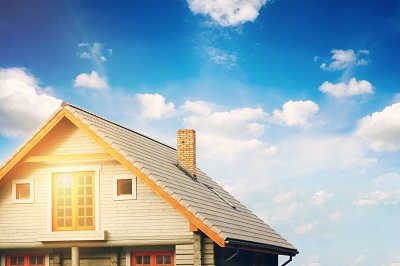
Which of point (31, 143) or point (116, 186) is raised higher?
point (31, 143)

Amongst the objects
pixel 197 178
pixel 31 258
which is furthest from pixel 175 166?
pixel 31 258

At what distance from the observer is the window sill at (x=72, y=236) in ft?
67.8

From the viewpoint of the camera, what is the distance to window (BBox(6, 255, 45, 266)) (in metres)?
21.9

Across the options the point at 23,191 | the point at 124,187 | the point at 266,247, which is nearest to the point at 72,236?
the point at 124,187

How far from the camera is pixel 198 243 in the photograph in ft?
64.4

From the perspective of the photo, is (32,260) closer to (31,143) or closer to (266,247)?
(31,143)

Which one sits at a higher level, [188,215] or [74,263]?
[188,215]

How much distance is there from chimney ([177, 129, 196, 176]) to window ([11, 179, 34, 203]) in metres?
5.92

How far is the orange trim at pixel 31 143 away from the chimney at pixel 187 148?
5479 mm

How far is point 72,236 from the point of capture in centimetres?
2095

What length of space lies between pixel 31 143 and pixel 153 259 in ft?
17.0

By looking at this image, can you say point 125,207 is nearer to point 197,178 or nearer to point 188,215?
point 188,215

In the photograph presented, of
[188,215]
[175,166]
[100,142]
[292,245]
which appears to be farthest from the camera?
[292,245]

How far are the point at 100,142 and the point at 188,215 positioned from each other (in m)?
3.56
